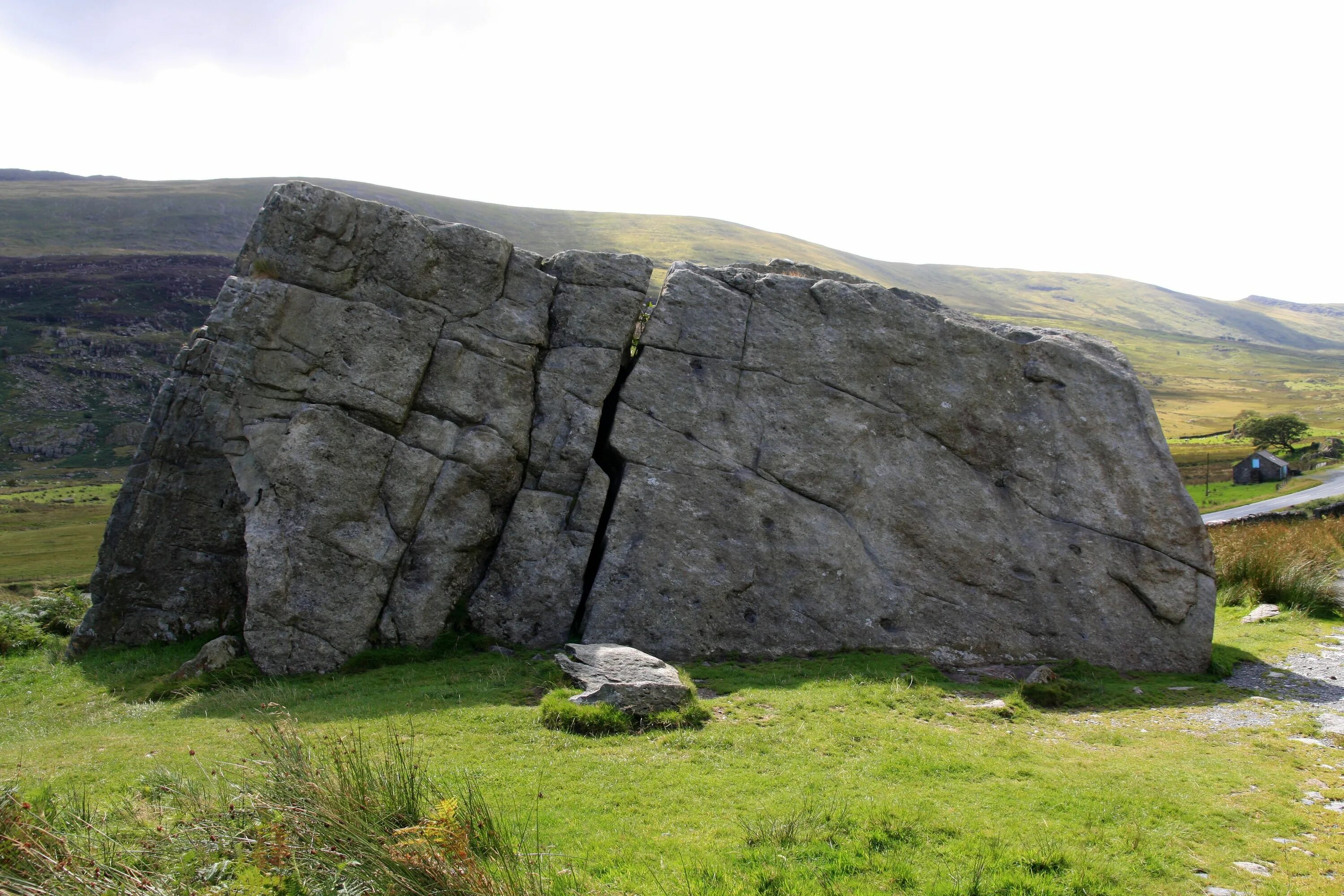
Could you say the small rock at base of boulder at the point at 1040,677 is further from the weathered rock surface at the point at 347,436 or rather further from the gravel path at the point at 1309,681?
the weathered rock surface at the point at 347,436

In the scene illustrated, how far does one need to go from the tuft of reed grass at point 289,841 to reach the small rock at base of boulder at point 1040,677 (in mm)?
11834

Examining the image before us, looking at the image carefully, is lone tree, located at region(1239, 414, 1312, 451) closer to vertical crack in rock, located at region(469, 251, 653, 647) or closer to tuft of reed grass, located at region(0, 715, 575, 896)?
vertical crack in rock, located at region(469, 251, 653, 647)

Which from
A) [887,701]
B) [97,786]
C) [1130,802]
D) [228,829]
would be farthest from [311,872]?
[887,701]

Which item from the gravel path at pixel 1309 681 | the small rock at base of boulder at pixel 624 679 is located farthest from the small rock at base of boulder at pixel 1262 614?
the small rock at base of boulder at pixel 624 679

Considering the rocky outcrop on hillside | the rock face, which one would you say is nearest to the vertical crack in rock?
the rock face

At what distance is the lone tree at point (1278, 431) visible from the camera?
109438 millimetres

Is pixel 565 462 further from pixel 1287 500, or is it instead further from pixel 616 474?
pixel 1287 500

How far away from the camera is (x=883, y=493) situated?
20.8 m

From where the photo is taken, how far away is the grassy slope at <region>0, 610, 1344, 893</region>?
29.2 feet

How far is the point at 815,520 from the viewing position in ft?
66.5

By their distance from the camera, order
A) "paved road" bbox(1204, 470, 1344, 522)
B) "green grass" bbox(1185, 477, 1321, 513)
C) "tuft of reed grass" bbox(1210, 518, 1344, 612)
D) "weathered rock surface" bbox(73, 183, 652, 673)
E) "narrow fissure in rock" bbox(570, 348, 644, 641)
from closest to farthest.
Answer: "weathered rock surface" bbox(73, 183, 652, 673) < "narrow fissure in rock" bbox(570, 348, 644, 641) < "tuft of reed grass" bbox(1210, 518, 1344, 612) < "paved road" bbox(1204, 470, 1344, 522) < "green grass" bbox(1185, 477, 1321, 513)

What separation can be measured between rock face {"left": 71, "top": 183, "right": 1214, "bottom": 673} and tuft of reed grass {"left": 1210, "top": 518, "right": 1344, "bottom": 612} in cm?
692

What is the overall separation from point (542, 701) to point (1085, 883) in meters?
8.63

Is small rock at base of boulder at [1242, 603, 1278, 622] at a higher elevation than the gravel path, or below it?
below
